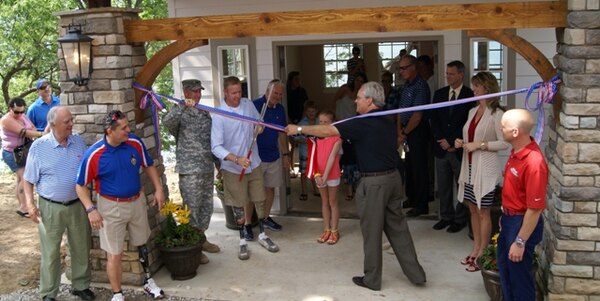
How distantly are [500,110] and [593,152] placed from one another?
101cm

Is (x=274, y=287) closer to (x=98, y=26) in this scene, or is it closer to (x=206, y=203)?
(x=206, y=203)

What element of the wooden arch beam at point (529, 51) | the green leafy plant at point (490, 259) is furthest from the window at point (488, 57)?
the green leafy plant at point (490, 259)

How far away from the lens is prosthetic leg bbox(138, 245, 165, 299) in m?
4.96

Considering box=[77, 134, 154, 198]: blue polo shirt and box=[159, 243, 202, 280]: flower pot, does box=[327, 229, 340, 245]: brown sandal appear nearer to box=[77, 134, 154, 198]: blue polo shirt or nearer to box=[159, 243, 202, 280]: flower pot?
box=[159, 243, 202, 280]: flower pot

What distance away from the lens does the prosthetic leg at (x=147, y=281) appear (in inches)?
195

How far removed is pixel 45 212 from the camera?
4.68 metres

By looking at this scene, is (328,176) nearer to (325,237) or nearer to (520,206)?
(325,237)

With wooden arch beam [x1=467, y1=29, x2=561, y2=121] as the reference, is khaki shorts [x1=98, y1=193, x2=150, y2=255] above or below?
below

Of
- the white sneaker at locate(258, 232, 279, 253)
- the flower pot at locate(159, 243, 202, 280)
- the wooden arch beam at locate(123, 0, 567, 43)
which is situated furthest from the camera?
the white sneaker at locate(258, 232, 279, 253)

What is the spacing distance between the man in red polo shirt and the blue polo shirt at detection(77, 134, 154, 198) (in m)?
2.70

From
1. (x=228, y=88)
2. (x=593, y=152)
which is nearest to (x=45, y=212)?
(x=228, y=88)

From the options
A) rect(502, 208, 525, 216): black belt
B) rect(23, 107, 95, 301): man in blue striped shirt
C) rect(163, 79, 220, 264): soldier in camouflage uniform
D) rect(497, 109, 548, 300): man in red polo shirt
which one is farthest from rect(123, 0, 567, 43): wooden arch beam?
rect(502, 208, 525, 216): black belt

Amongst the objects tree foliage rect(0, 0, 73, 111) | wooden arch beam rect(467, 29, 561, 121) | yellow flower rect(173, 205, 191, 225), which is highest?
tree foliage rect(0, 0, 73, 111)

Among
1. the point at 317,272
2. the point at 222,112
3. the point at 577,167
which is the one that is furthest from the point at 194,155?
the point at 577,167
